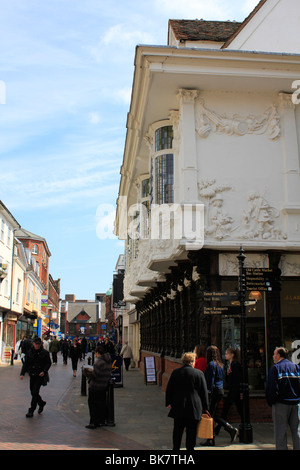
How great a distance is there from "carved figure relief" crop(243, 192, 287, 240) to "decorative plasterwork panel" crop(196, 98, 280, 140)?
1701 mm

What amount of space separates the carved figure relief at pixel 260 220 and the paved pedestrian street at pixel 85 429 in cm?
424

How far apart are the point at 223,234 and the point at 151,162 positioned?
157 inches

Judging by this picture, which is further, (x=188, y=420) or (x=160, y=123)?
(x=160, y=123)

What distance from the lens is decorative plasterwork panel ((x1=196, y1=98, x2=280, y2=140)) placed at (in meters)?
12.0

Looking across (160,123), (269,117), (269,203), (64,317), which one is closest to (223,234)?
(269,203)

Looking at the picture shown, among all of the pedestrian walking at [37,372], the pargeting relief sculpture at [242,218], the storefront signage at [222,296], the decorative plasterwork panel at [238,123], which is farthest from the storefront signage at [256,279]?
the pedestrian walking at [37,372]

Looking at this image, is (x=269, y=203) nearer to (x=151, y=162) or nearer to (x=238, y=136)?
(x=238, y=136)

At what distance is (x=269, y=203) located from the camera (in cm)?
1175

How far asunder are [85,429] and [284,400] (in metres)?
4.53

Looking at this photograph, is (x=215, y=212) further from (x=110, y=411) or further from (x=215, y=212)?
(x=110, y=411)

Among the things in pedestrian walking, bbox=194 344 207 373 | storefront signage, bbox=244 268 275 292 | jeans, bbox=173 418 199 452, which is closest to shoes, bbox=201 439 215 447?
pedestrian walking, bbox=194 344 207 373

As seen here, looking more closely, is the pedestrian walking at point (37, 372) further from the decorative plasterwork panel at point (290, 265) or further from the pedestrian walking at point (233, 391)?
the decorative plasterwork panel at point (290, 265)
